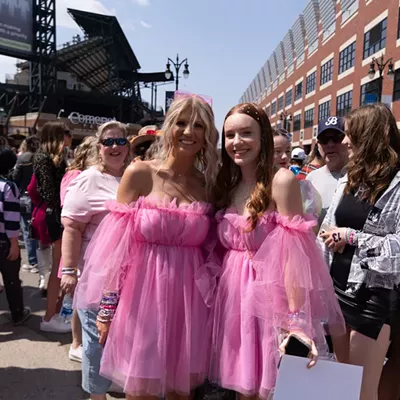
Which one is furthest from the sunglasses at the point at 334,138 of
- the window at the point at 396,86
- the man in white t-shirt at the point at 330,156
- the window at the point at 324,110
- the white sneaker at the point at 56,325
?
the window at the point at 324,110

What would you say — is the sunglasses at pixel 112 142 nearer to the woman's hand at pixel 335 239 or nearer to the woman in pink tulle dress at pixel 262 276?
the woman in pink tulle dress at pixel 262 276

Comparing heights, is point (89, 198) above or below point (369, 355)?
above

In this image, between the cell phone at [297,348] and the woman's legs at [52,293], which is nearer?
the cell phone at [297,348]

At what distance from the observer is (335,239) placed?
2.13 m

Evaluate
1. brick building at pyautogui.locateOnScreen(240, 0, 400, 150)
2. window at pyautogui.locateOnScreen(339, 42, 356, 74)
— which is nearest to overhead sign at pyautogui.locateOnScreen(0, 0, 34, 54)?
brick building at pyautogui.locateOnScreen(240, 0, 400, 150)

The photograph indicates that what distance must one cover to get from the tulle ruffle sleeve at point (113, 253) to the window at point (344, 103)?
1208 inches

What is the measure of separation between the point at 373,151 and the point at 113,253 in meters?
1.55

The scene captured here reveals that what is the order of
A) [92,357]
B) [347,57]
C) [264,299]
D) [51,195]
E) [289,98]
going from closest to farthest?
[264,299], [92,357], [51,195], [347,57], [289,98]

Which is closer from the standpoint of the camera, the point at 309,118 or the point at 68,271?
the point at 68,271

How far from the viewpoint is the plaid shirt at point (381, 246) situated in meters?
1.92

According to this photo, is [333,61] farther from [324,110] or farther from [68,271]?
[68,271]

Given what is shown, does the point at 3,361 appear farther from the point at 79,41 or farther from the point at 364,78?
the point at 79,41

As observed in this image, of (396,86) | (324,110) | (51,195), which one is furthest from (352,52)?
(51,195)

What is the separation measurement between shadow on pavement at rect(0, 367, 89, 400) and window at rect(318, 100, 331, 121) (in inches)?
1357
